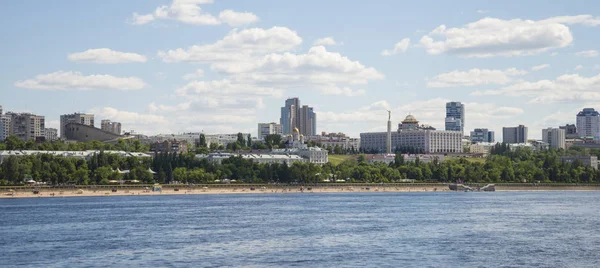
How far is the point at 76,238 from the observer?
2530 inches

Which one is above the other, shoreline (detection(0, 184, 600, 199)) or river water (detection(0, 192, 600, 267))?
shoreline (detection(0, 184, 600, 199))

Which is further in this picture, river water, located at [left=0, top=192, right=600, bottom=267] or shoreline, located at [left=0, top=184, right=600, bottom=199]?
shoreline, located at [left=0, top=184, right=600, bottom=199]

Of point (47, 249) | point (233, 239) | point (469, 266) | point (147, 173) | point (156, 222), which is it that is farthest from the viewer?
point (147, 173)

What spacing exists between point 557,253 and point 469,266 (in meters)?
8.56

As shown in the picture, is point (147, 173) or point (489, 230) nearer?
point (489, 230)

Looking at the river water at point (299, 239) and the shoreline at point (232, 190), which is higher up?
the shoreline at point (232, 190)

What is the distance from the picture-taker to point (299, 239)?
63.1 meters

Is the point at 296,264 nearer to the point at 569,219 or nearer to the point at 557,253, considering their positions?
the point at 557,253

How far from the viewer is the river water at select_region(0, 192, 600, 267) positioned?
5156cm

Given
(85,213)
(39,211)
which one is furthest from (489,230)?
(39,211)

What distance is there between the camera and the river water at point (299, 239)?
51.6 m

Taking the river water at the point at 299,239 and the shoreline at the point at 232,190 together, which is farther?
the shoreline at the point at 232,190

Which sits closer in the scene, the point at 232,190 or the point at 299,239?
the point at 299,239

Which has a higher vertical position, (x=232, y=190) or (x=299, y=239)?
(x=232, y=190)
